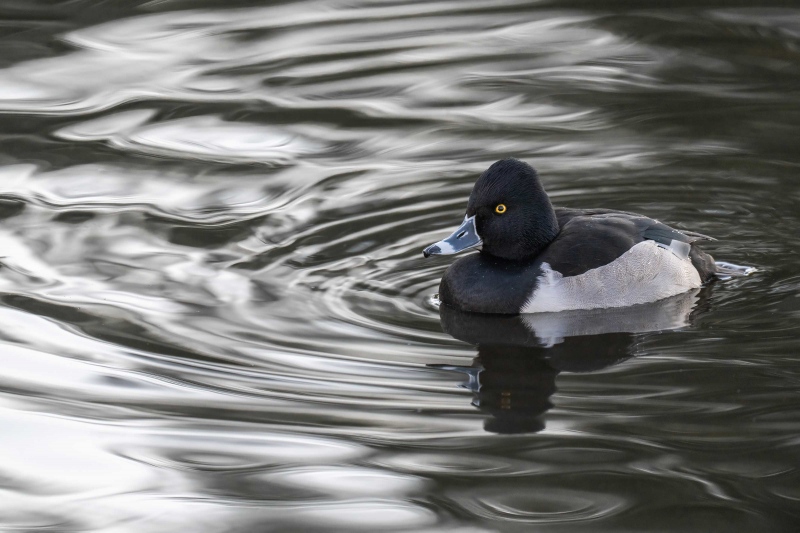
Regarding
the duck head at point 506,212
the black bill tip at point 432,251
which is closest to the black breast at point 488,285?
the duck head at point 506,212

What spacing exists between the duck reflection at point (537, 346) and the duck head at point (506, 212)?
498 mm

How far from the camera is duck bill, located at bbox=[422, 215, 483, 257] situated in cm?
800

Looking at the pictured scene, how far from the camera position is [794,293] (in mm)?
7953

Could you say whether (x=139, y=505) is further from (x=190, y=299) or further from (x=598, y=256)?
(x=598, y=256)

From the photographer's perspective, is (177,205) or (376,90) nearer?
(177,205)

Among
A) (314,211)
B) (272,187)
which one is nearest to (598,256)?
(314,211)

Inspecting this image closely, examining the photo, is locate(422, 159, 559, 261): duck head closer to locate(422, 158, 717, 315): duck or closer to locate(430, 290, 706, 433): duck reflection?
locate(422, 158, 717, 315): duck

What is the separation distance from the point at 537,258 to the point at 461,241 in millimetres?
509

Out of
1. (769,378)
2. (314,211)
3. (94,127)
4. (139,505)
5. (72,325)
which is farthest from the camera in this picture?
(94,127)

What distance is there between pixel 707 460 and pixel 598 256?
2624 mm

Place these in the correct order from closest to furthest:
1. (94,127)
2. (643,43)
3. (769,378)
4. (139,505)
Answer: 1. (139,505)
2. (769,378)
3. (94,127)
4. (643,43)

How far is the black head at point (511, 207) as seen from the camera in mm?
8078

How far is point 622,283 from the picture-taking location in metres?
8.09

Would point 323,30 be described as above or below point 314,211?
above
